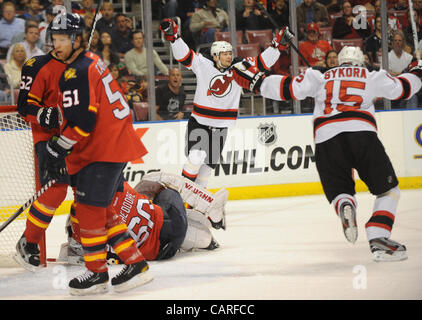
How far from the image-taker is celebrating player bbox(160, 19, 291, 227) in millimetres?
5992

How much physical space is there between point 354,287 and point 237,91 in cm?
303

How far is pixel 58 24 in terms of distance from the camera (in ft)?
11.0

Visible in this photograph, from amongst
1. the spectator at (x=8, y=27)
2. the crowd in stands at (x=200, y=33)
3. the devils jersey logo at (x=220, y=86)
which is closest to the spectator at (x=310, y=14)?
the crowd in stands at (x=200, y=33)

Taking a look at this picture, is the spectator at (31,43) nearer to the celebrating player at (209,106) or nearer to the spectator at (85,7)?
the spectator at (85,7)

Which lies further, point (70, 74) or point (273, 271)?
point (273, 271)

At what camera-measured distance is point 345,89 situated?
4125mm

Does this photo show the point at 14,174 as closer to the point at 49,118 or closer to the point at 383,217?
the point at 49,118

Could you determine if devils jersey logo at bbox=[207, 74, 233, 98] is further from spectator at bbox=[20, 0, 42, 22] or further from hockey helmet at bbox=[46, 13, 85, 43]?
hockey helmet at bbox=[46, 13, 85, 43]

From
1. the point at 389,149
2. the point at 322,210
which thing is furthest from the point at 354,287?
the point at 389,149

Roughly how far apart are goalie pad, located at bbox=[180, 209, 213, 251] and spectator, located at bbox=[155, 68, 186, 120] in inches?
114

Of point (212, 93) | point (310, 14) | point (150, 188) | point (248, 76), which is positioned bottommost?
point (150, 188)

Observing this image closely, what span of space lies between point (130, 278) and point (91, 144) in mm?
678

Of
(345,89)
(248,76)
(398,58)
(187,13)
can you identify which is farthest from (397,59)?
(248,76)

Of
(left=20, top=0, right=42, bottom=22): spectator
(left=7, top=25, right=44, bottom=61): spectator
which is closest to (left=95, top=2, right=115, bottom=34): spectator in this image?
(left=20, top=0, right=42, bottom=22): spectator
